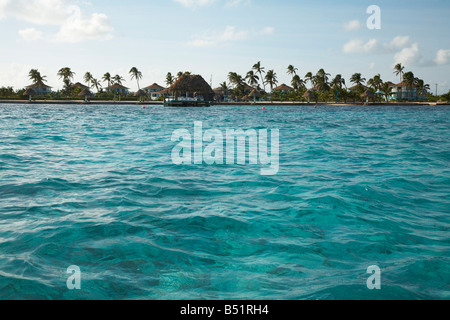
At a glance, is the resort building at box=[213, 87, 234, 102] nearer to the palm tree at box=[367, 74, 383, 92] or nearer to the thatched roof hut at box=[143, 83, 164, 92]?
the thatched roof hut at box=[143, 83, 164, 92]

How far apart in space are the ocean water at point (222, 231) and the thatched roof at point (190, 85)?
2381 inches

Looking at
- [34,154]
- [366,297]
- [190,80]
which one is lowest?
[366,297]

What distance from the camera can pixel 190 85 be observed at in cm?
6981

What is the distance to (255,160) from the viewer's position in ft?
41.1

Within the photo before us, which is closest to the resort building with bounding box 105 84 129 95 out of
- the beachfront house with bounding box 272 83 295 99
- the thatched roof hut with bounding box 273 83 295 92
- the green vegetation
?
the green vegetation

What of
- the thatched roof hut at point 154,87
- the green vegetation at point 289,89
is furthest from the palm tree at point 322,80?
the thatched roof hut at point 154,87

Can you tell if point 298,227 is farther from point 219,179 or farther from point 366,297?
point 219,179

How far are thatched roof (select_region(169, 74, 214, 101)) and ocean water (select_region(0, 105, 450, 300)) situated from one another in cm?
6047

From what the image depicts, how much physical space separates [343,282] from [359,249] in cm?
108

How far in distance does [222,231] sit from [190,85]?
6628 centimetres

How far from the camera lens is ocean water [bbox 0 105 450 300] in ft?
13.4

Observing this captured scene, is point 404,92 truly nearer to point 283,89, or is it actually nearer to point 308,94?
point 283,89
